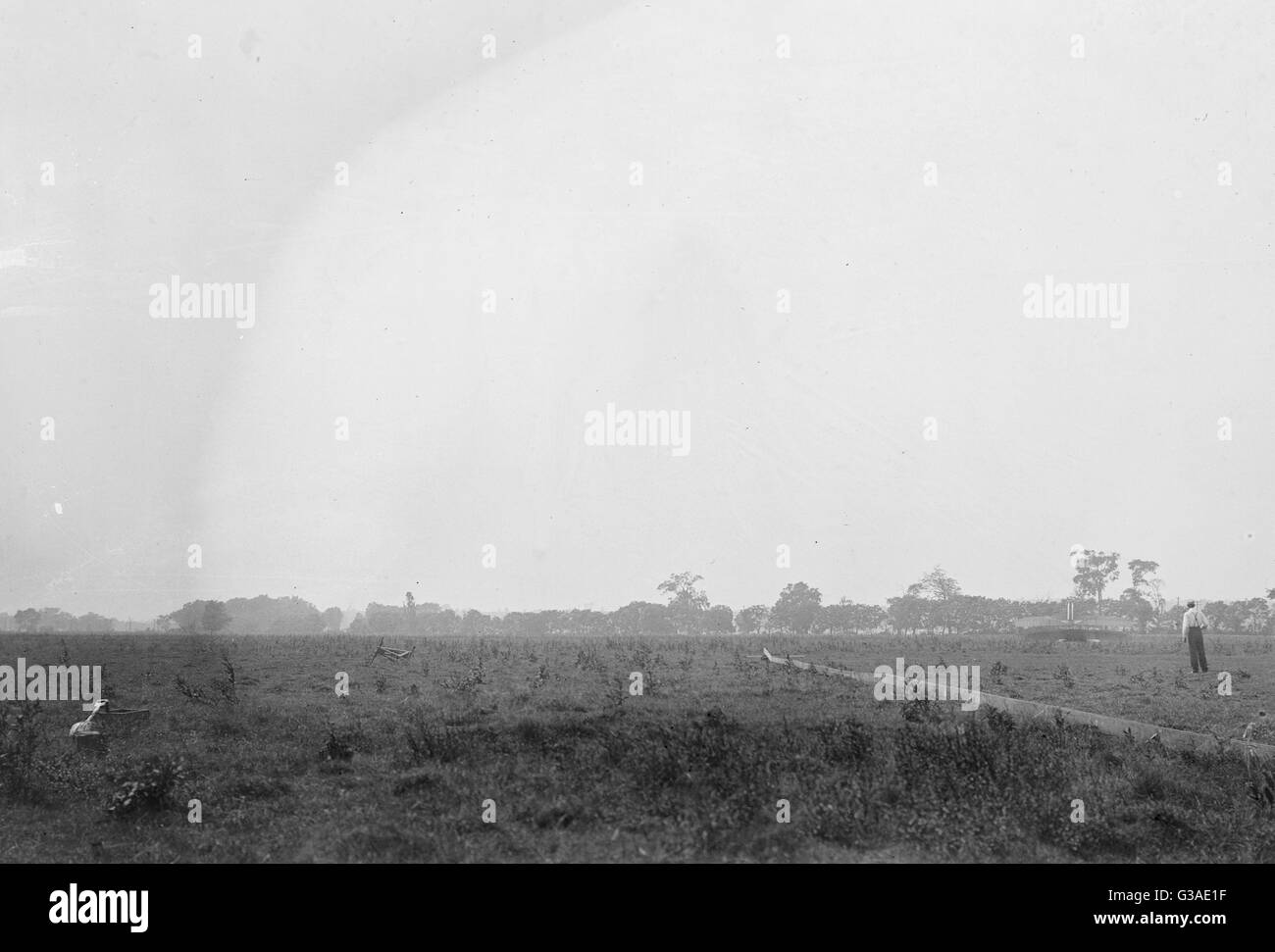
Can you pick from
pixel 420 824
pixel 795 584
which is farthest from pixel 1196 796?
pixel 795 584

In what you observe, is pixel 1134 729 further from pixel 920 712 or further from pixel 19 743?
pixel 19 743

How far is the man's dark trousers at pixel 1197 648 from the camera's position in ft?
88.5

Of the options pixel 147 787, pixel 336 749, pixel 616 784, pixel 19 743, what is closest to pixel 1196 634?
pixel 616 784

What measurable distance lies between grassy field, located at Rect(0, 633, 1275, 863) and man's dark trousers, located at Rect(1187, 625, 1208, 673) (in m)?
9.01

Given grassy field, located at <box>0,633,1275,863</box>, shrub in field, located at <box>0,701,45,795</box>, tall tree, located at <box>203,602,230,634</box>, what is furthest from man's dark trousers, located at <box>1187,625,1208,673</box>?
tall tree, located at <box>203,602,230,634</box>

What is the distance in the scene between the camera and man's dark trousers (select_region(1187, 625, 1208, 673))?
26984 mm

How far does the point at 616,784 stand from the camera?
12.3 metres

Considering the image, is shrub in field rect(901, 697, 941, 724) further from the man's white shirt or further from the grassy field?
the man's white shirt

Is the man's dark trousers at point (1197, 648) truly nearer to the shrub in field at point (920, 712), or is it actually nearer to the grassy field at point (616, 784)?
the grassy field at point (616, 784)

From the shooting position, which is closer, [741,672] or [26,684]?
[26,684]
